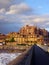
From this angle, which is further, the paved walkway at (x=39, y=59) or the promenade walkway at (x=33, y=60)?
the paved walkway at (x=39, y=59)

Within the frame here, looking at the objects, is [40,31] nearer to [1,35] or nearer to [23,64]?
[1,35]

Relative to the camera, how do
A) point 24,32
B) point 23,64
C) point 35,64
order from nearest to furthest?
point 23,64, point 35,64, point 24,32

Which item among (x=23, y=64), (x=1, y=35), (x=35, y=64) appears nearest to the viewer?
(x=23, y=64)

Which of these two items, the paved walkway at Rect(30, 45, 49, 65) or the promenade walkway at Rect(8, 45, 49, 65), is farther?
the paved walkway at Rect(30, 45, 49, 65)

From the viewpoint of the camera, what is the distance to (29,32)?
11588 centimetres

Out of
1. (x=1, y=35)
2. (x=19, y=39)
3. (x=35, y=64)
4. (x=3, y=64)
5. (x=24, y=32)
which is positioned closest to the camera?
(x=35, y=64)

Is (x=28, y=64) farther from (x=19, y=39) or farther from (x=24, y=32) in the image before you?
(x=24, y=32)

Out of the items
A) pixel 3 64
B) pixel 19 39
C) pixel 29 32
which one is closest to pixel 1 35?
pixel 19 39

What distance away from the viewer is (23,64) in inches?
82.1

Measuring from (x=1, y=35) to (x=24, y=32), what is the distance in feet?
56.4

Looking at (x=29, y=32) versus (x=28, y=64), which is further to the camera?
(x=29, y=32)

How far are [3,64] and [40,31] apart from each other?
114784 mm

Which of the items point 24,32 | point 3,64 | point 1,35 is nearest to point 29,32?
point 24,32

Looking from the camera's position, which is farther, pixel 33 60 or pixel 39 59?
pixel 39 59
